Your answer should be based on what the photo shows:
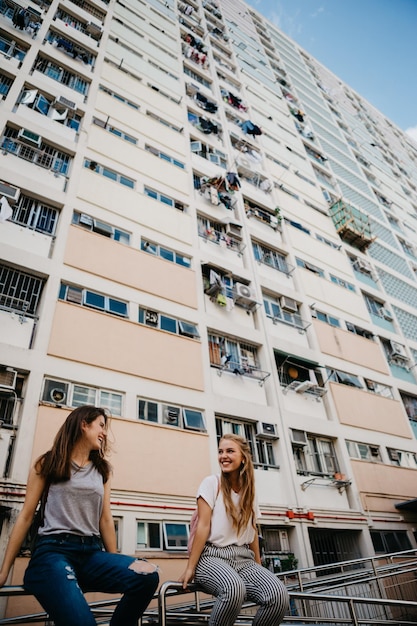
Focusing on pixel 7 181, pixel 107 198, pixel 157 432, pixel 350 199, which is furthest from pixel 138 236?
pixel 350 199

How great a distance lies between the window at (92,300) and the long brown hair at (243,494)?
26.1ft

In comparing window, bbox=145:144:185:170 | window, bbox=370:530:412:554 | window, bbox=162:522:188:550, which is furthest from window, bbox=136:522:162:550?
window, bbox=145:144:185:170

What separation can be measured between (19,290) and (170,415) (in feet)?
16.1

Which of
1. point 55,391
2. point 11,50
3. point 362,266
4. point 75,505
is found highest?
point 11,50

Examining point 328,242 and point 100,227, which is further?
point 328,242

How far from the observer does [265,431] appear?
37.9 feet

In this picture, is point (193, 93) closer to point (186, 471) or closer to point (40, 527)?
point (186, 471)

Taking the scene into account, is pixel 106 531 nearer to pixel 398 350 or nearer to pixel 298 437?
pixel 298 437

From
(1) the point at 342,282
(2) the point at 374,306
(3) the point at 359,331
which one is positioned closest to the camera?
(3) the point at 359,331

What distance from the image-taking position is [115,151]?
48.0ft

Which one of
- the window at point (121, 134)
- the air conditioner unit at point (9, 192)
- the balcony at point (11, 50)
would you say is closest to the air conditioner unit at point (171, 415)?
the air conditioner unit at point (9, 192)

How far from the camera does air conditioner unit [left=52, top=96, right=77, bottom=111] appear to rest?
1387 centimetres

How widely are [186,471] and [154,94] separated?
1708cm

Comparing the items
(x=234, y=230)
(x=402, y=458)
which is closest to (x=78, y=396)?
(x=234, y=230)
